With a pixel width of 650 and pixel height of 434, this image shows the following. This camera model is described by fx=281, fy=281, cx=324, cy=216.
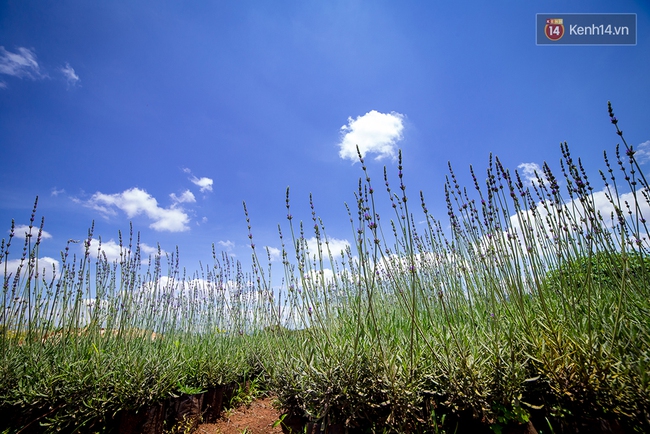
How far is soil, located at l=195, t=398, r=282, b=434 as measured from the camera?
268 centimetres

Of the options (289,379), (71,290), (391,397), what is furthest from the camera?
(71,290)

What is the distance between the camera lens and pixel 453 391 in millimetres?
1549

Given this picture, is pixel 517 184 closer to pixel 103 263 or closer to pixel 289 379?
pixel 289 379

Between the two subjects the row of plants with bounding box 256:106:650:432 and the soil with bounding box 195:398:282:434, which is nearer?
the row of plants with bounding box 256:106:650:432

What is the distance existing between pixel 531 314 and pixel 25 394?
3931 millimetres

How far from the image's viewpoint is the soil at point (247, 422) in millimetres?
2676

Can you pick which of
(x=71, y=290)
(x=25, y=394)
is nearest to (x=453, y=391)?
(x=25, y=394)

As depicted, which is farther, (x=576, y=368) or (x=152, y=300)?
(x=152, y=300)

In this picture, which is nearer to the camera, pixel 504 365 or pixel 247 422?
pixel 504 365

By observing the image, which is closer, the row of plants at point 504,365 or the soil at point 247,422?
the row of plants at point 504,365

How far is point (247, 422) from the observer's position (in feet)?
9.77

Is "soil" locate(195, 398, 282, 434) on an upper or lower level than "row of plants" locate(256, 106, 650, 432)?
lower

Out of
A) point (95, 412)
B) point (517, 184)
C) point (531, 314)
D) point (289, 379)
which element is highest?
point (517, 184)

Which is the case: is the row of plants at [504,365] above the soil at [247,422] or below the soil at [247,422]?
above
